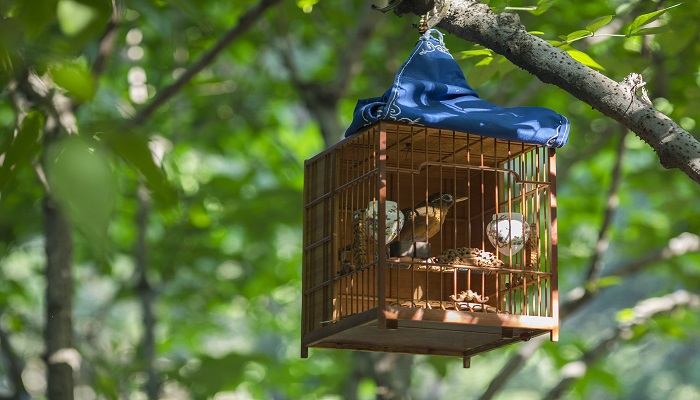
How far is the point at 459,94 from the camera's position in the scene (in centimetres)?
398

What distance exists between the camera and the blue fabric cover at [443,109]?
3.72m

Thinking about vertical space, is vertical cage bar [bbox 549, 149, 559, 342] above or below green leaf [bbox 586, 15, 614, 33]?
below

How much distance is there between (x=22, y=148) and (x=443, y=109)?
2.45 meters

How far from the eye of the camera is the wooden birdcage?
148 inches

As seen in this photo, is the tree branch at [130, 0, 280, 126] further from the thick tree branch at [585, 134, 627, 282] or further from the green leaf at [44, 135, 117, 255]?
the green leaf at [44, 135, 117, 255]

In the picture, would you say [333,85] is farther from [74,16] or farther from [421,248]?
[74,16]

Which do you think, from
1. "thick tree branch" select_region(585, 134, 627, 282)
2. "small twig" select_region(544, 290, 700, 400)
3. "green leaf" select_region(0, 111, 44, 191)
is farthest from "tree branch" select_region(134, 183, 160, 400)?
"green leaf" select_region(0, 111, 44, 191)

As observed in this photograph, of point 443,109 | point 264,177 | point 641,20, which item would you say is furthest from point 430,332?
point 264,177

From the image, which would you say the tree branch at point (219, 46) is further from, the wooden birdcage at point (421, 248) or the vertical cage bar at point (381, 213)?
the vertical cage bar at point (381, 213)

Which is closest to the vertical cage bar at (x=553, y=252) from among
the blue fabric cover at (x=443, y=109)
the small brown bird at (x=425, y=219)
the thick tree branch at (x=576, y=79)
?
the blue fabric cover at (x=443, y=109)

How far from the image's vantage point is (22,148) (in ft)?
4.84

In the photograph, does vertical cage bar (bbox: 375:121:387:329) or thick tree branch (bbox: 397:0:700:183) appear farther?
vertical cage bar (bbox: 375:121:387:329)

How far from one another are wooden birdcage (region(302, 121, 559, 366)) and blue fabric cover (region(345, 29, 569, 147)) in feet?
0.34

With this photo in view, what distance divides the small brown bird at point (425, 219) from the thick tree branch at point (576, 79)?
0.86 m
